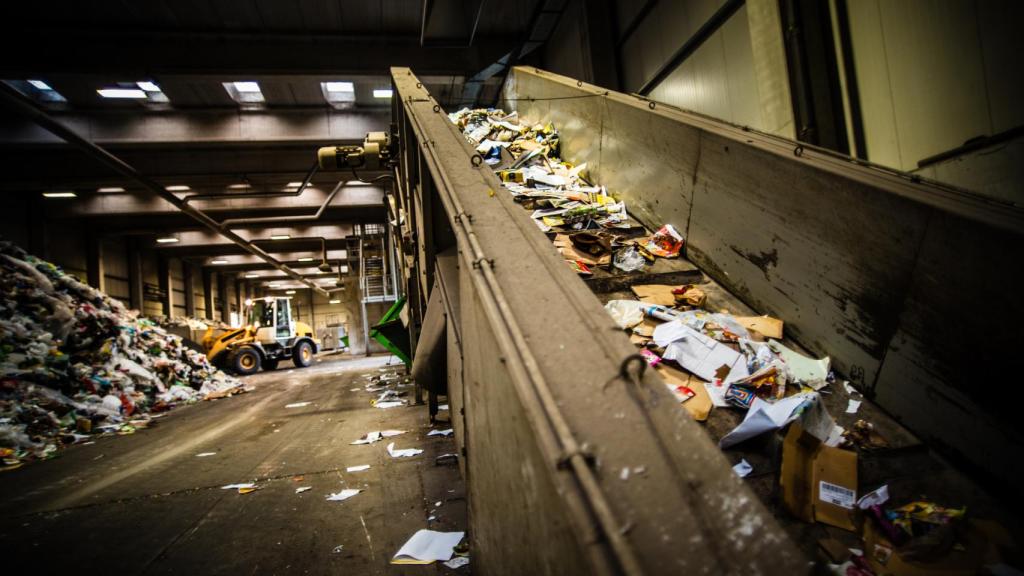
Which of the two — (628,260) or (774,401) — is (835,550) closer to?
(774,401)

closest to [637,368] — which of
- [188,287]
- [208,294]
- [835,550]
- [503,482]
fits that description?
[503,482]

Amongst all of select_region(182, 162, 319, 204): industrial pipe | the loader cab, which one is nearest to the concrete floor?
Result: select_region(182, 162, 319, 204): industrial pipe

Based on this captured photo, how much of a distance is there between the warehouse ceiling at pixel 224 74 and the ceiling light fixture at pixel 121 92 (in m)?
0.01

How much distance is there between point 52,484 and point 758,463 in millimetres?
3779

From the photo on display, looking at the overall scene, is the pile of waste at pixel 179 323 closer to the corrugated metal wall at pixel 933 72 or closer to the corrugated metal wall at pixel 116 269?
the corrugated metal wall at pixel 116 269

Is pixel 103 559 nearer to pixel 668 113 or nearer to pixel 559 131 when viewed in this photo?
pixel 668 113

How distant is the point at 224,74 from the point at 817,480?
879cm

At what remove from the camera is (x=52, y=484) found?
249 centimetres

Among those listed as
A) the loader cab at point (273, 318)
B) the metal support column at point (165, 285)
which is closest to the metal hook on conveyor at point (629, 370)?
the loader cab at point (273, 318)

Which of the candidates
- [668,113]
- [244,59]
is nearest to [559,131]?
[668,113]

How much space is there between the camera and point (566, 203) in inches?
145

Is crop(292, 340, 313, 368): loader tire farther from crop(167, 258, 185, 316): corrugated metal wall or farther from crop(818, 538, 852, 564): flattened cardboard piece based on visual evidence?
crop(818, 538, 852, 564): flattened cardboard piece

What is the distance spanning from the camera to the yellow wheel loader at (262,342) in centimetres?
1143

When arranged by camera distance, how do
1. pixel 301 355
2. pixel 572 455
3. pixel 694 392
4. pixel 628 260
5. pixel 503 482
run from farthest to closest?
pixel 301 355, pixel 628 260, pixel 694 392, pixel 503 482, pixel 572 455
